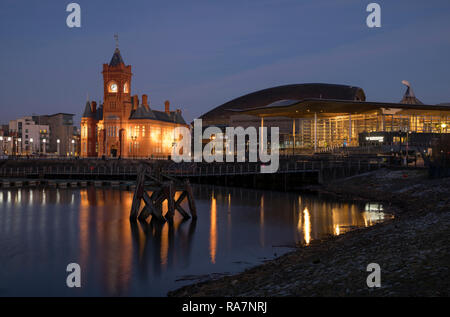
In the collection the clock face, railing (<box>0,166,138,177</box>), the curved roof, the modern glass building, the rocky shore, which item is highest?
the curved roof

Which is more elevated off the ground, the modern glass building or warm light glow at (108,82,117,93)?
warm light glow at (108,82,117,93)

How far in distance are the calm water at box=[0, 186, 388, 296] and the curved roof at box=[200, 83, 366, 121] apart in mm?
88856

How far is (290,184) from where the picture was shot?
54562mm

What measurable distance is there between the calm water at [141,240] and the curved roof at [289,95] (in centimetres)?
8886

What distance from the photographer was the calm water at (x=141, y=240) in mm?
15148

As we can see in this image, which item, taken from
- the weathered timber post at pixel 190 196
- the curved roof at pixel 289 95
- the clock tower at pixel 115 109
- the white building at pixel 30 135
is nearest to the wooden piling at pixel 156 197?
the weathered timber post at pixel 190 196

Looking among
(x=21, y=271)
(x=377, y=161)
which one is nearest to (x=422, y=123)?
(x=377, y=161)

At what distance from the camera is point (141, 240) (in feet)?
70.8

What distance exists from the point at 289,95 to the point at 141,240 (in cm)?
11470

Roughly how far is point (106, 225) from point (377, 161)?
34573 millimetres

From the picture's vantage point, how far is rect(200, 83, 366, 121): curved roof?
402 feet

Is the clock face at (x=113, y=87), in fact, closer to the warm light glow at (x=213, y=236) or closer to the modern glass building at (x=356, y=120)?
the modern glass building at (x=356, y=120)

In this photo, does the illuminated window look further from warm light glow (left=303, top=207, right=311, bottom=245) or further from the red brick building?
warm light glow (left=303, top=207, right=311, bottom=245)

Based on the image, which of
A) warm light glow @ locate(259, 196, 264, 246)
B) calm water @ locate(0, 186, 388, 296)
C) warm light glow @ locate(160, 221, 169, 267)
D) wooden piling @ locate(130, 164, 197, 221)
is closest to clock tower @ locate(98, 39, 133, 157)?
calm water @ locate(0, 186, 388, 296)
